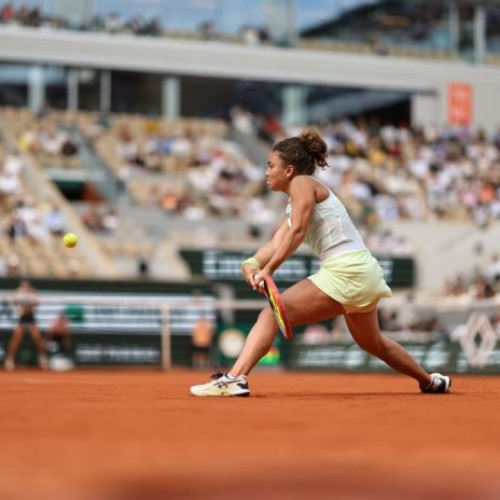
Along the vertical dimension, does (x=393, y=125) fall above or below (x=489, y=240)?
above

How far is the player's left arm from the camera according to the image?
390 inches

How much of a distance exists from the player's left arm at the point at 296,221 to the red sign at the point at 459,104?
123ft

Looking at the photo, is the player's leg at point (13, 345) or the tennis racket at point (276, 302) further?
the player's leg at point (13, 345)

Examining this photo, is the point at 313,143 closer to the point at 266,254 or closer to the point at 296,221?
the point at 296,221

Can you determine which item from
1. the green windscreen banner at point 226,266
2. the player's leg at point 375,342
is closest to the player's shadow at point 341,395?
the player's leg at point 375,342

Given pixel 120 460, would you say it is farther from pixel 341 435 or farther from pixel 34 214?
pixel 34 214

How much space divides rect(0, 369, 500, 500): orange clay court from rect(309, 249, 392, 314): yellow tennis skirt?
759mm

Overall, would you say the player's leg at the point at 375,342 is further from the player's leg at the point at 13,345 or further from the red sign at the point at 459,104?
the red sign at the point at 459,104

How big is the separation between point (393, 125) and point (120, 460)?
41.8 m

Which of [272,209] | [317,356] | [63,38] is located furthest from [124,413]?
[63,38]

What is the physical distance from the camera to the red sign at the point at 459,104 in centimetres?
4684

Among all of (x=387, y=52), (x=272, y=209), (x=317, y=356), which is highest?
(x=387, y=52)

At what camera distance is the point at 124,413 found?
8.68 m

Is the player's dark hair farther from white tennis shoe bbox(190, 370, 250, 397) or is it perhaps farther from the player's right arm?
white tennis shoe bbox(190, 370, 250, 397)
